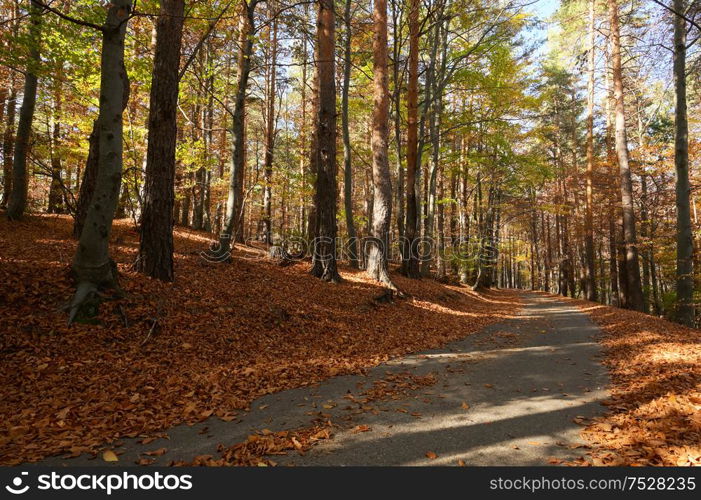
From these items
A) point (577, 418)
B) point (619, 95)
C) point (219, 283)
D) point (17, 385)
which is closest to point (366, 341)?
point (219, 283)

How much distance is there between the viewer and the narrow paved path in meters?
3.25

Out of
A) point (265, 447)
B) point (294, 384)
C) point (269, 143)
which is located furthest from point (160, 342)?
point (269, 143)

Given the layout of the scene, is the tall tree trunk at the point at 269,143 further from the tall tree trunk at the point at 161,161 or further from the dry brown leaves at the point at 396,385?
the dry brown leaves at the point at 396,385

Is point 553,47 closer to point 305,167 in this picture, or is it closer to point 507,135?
point 507,135

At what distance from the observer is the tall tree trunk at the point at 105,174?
18.6 feet

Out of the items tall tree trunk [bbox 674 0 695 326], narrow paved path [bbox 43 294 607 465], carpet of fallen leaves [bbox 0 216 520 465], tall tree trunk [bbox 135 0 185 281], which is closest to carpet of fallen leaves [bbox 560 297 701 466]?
narrow paved path [bbox 43 294 607 465]

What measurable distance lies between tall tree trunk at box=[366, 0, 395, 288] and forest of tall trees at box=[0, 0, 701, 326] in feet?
0.21

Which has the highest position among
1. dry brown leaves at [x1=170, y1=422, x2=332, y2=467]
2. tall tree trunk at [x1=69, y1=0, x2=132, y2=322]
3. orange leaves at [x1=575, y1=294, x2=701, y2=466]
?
tall tree trunk at [x1=69, y1=0, x2=132, y2=322]

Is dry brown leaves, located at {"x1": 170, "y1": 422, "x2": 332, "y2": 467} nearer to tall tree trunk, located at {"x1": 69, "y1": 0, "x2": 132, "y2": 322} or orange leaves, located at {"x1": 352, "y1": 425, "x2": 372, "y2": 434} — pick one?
orange leaves, located at {"x1": 352, "y1": 425, "x2": 372, "y2": 434}

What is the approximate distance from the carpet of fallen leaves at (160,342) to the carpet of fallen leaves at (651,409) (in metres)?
3.37

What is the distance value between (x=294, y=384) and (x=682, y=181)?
13.9 meters

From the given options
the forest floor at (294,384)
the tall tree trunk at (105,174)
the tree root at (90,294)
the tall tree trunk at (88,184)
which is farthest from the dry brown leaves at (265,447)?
the tall tree trunk at (88,184)

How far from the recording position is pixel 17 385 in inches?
166

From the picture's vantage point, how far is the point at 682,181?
11664 mm
